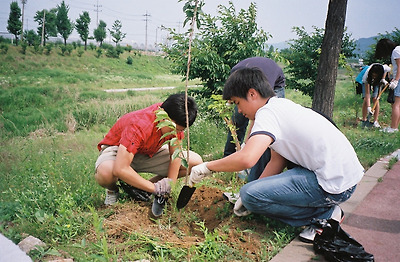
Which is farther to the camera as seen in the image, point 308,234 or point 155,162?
point 155,162

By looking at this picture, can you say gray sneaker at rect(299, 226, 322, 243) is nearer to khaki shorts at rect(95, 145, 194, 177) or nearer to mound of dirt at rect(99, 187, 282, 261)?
mound of dirt at rect(99, 187, 282, 261)

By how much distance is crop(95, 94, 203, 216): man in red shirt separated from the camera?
299 centimetres

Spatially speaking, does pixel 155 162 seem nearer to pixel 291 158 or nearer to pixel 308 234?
pixel 291 158

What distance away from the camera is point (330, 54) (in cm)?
525

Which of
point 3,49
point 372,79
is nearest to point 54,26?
point 3,49

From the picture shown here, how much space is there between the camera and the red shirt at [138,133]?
2.97 m

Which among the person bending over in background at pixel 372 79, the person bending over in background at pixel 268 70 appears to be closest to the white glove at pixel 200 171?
the person bending over in background at pixel 268 70

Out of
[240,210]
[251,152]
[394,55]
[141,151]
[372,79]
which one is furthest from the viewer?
[372,79]

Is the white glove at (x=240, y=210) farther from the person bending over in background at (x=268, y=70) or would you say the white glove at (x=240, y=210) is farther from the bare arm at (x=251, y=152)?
the person bending over in background at (x=268, y=70)

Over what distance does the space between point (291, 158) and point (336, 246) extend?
0.67 meters

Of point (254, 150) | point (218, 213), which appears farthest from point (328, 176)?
point (218, 213)

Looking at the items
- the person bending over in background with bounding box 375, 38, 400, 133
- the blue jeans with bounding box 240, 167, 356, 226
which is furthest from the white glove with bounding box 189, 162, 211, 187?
the person bending over in background with bounding box 375, 38, 400, 133

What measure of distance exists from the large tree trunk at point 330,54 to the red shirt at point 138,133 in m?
3.03

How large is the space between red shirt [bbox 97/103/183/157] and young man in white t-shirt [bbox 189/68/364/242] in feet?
2.01
